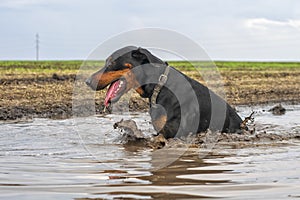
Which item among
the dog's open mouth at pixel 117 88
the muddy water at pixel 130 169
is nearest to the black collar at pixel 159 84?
the dog's open mouth at pixel 117 88

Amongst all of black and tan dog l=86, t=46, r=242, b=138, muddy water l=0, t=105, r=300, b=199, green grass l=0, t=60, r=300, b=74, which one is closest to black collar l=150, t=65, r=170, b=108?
black and tan dog l=86, t=46, r=242, b=138

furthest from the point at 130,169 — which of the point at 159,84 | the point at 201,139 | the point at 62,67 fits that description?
the point at 62,67

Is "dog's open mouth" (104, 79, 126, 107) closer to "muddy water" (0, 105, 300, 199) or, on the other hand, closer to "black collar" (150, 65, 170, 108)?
"black collar" (150, 65, 170, 108)

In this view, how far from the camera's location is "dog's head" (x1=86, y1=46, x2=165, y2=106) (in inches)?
334

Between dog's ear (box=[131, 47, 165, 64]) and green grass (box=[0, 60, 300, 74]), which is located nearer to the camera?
dog's ear (box=[131, 47, 165, 64])

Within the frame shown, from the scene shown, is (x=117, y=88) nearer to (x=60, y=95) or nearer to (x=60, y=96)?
(x=60, y=96)

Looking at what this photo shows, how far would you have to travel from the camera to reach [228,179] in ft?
19.5

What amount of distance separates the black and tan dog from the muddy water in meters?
0.68

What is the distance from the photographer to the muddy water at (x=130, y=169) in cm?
529

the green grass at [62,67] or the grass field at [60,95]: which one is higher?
the green grass at [62,67]

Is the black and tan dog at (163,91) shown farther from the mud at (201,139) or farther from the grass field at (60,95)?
the grass field at (60,95)

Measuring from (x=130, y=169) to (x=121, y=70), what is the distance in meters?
2.22

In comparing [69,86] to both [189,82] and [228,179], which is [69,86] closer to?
[189,82]

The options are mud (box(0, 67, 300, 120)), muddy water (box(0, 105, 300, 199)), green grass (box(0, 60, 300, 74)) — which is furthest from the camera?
green grass (box(0, 60, 300, 74))
